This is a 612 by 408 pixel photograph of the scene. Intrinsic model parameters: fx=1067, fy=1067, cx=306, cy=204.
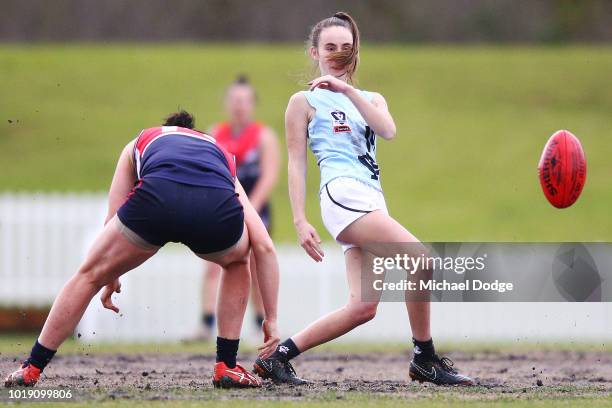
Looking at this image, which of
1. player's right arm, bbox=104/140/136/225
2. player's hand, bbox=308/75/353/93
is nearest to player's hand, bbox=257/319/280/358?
player's right arm, bbox=104/140/136/225

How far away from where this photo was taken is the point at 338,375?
6.93m

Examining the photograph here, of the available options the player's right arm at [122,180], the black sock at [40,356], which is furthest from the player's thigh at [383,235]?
the black sock at [40,356]

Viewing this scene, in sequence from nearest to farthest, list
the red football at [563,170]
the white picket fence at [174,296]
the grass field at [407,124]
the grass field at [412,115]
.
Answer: the red football at [563,170] < the white picket fence at [174,296] < the grass field at [407,124] < the grass field at [412,115]

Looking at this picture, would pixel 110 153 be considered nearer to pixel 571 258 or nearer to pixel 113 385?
pixel 571 258

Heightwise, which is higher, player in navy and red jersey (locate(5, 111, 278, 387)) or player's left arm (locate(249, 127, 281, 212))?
player's left arm (locate(249, 127, 281, 212))

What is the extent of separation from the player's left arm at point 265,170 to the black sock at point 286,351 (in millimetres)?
3692

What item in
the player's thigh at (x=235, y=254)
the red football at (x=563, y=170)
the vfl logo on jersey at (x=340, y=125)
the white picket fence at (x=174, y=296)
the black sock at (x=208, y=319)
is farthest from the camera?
the white picket fence at (x=174, y=296)

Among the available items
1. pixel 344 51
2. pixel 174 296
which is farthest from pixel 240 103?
pixel 344 51

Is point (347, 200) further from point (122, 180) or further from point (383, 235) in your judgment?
point (122, 180)

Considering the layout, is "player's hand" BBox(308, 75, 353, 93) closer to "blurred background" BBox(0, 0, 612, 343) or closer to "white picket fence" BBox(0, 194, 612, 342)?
"blurred background" BBox(0, 0, 612, 343)

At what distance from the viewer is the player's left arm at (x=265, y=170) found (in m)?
9.68

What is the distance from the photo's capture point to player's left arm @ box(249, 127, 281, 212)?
31.8 ft

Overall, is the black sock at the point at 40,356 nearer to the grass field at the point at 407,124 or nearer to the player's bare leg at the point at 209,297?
the grass field at the point at 407,124

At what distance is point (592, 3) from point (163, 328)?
24340 millimetres
